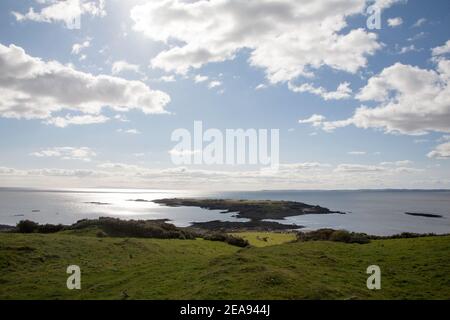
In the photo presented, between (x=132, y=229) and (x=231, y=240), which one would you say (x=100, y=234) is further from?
(x=231, y=240)

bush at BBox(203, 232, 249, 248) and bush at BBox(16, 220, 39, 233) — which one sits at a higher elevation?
bush at BBox(16, 220, 39, 233)

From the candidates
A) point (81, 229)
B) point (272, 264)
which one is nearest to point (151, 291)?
point (272, 264)

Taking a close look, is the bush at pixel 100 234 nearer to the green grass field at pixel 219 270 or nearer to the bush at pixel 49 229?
the green grass field at pixel 219 270

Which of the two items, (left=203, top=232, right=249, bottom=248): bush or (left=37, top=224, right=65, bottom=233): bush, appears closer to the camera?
(left=203, top=232, right=249, bottom=248): bush

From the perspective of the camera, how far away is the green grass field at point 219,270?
2019 centimetres

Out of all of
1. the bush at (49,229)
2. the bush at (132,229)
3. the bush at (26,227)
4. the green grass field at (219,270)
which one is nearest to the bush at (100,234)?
the bush at (132,229)

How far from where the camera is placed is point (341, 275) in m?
23.8

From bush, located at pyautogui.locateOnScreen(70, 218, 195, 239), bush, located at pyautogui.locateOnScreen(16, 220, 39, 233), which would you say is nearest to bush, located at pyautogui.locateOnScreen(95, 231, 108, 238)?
bush, located at pyautogui.locateOnScreen(70, 218, 195, 239)

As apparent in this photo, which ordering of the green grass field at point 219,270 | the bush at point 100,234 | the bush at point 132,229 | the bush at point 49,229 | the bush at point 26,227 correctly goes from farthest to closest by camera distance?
the bush at point 132,229 < the bush at point 49,229 < the bush at point 26,227 < the bush at point 100,234 < the green grass field at point 219,270

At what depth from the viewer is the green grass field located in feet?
66.2

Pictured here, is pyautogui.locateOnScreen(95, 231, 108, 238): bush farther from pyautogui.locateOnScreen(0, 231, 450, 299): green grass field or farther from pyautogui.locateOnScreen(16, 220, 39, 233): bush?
pyautogui.locateOnScreen(16, 220, 39, 233): bush

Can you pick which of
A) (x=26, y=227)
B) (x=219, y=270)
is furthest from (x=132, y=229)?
(x=219, y=270)

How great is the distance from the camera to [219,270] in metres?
23.5
